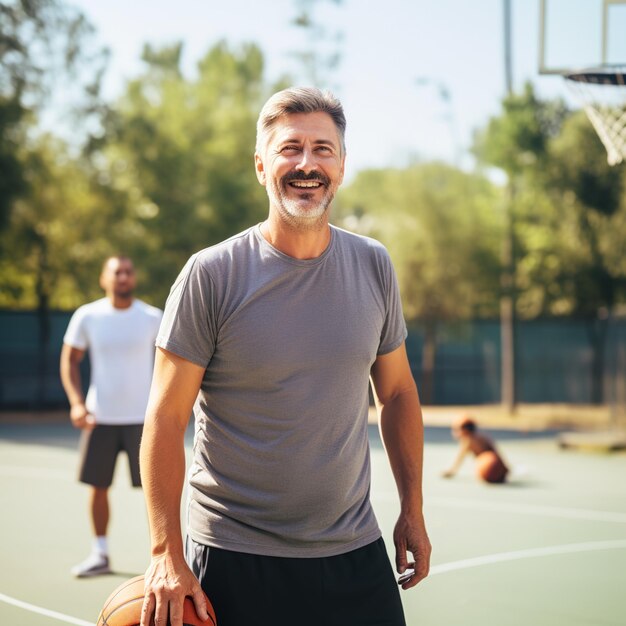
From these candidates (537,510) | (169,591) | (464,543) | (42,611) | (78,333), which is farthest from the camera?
(537,510)

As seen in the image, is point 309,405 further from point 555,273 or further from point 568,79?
→ point 555,273

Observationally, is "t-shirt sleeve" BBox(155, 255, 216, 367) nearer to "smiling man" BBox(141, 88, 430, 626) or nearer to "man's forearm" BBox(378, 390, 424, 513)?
"smiling man" BBox(141, 88, 430, 626)

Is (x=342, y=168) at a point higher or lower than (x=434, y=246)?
higher

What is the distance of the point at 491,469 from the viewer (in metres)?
11.9

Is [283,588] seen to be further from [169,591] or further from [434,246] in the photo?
[434,246]

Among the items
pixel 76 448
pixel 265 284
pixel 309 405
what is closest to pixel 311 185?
pixel 265 284

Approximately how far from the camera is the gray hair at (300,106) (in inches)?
121

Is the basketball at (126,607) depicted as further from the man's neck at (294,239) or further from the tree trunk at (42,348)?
the tree trunk at (42,348)

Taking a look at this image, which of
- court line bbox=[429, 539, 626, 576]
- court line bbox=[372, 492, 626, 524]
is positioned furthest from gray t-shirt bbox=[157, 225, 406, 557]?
court line bbox=[372, 492, 626, 524]

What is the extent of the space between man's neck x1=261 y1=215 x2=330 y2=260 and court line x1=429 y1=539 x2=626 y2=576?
4.85m

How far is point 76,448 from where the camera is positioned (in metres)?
16.4

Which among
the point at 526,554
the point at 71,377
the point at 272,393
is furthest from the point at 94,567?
the point at 272,393

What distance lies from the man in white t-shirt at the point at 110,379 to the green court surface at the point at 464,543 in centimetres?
74

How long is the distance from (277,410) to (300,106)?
90 cm
